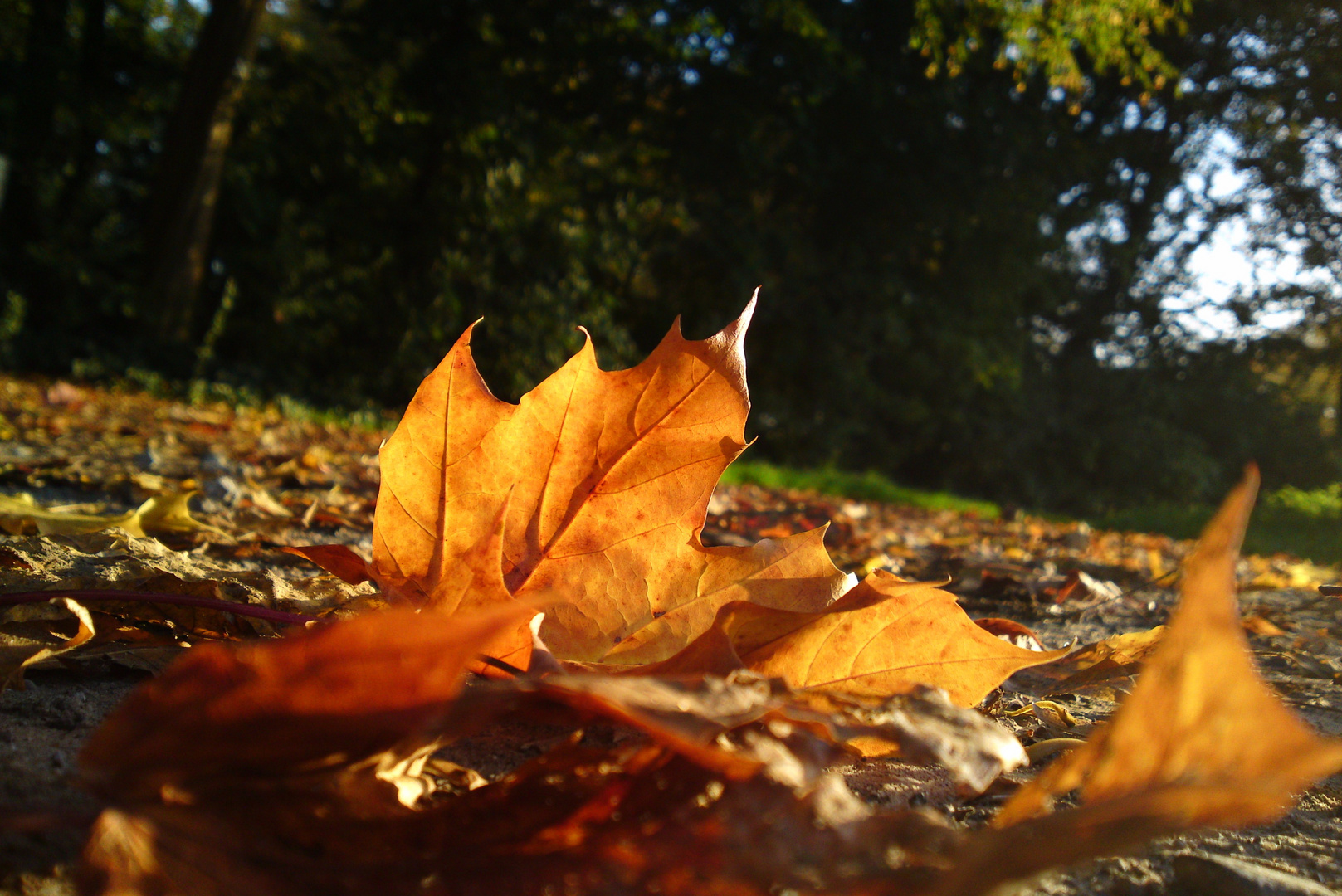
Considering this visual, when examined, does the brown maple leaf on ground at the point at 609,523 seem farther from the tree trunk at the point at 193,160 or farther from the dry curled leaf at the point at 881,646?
the tree trunk at the point at 193,160

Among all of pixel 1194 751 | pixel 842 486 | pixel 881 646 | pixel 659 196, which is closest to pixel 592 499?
pixel 881 646

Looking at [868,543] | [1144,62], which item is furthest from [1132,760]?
[1144,62]

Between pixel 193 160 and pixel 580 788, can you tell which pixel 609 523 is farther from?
pixel 193 160

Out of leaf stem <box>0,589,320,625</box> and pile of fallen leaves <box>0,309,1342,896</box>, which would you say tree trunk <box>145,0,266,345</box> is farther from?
pile of fallen leaves <box>0,309,1342,896</box>

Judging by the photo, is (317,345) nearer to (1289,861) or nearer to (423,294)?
(423,294)

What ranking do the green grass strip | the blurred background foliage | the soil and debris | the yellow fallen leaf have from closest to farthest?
the soil and debris, the yellow fallen leaf, the green grass strip, the blurred background foliage

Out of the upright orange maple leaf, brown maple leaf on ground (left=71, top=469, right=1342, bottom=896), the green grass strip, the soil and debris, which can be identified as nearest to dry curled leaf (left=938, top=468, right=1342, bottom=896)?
brown maple leaf on ground (left=71, top=469, right=1342, bottom=896)
